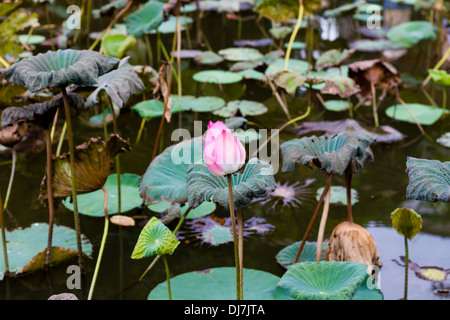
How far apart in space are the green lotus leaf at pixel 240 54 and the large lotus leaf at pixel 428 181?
213 centimetres

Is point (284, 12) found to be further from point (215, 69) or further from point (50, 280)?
point (50, 280)

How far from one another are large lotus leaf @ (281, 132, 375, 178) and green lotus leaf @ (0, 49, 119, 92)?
49cm

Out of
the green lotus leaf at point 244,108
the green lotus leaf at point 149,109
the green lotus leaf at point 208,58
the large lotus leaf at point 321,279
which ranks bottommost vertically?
the large lotus leaf at point 321,279

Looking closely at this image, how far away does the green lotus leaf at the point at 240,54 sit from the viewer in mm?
3213

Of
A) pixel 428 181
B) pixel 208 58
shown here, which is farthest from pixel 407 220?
pixel 208 58

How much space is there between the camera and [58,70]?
1278 mm

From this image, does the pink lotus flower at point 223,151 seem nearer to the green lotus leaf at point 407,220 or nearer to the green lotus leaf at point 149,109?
the green lotus leaf at point 407,220

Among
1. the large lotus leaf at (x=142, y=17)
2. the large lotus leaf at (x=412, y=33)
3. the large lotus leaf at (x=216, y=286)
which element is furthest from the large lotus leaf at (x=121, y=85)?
the large lotus leaf at (x=412, y=33)

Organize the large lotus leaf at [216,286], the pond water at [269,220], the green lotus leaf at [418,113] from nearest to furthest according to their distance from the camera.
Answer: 1. the large lotus leaf at [216,286]
2. the pond water at [269,220]
3. the green lotus leaf at [418,113]

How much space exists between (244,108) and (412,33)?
179cm

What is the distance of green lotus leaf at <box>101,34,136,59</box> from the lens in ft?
7.52

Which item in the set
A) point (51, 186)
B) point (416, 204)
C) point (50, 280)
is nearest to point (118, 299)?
point (50, 280)

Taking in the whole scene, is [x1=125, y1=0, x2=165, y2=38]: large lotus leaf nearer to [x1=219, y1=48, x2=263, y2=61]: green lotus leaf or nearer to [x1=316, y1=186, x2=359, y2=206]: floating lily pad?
[x1=219, y1=48, x2=263, y2=61]: green lotus leaf

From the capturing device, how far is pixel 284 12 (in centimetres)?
318
